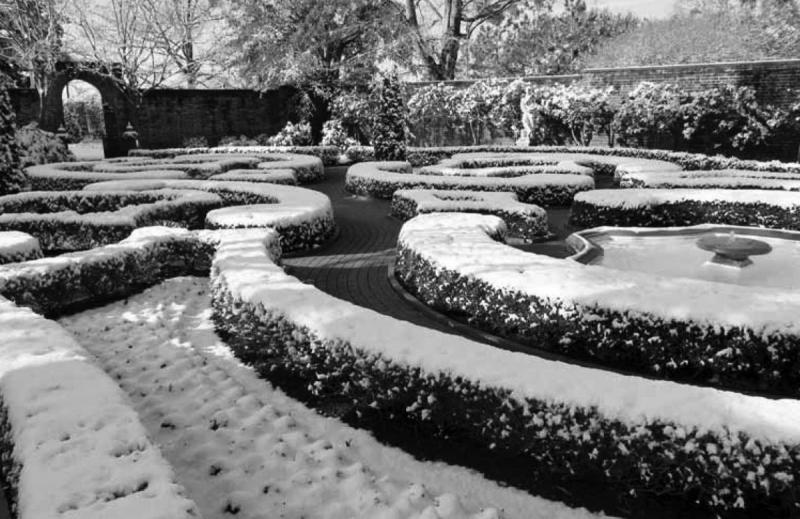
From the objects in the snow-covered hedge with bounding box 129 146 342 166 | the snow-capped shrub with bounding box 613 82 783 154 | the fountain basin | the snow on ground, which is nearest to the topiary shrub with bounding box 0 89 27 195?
the snow-covered hedge with bounding box 129 146 342 166

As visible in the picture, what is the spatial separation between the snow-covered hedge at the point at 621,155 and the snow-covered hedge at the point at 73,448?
1647 centimetres

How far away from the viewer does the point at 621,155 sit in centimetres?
1941

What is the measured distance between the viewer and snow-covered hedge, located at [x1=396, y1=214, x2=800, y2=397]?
5.29 metres

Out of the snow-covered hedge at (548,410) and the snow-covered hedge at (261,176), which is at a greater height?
the snow-covered hedge at (261,176)

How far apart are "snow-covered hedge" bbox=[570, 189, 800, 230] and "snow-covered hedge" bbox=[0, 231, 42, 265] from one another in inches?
371

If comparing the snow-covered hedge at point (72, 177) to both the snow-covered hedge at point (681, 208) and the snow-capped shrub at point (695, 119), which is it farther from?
the snow-capped shrub at point (695, 119)

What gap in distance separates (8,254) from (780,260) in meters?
11.2

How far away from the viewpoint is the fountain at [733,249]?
27.4 feet

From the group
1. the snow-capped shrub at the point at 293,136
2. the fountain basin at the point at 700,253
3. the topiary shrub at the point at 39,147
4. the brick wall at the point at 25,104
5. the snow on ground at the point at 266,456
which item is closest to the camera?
the snow on ground at the point at 266,456

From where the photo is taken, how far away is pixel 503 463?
4.23 metres

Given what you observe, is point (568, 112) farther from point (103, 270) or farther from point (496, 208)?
point (103, 270)

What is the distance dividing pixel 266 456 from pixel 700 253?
7.94m

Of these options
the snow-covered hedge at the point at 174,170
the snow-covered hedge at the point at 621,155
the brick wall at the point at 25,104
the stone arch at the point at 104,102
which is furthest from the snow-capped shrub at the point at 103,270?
the brick wall at the point at 25,104

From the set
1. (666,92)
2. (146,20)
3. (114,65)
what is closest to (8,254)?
(666,92)
